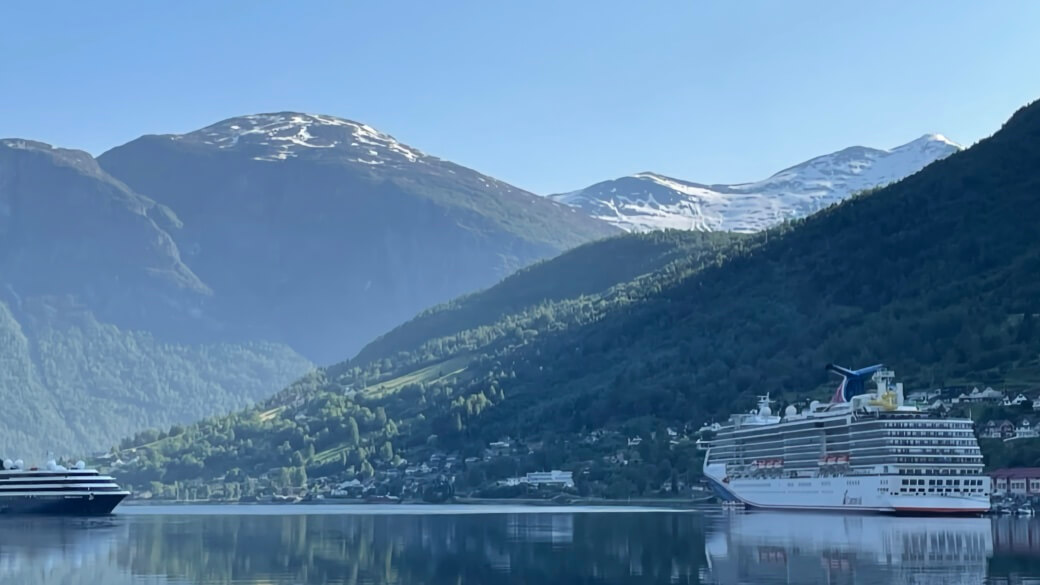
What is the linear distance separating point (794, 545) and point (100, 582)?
43.9 metres

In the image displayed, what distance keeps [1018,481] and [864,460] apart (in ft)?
51.5

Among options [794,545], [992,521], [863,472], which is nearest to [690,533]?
[794,545]

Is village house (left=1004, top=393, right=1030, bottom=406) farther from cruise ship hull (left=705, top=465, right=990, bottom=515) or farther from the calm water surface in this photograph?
the calm water surface

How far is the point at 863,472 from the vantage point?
166375 millimetres

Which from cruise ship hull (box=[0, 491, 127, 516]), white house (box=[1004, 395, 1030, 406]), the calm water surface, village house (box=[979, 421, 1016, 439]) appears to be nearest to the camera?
the calm water surface

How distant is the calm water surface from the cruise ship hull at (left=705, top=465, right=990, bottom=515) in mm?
5746

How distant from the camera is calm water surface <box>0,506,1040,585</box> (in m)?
91.8

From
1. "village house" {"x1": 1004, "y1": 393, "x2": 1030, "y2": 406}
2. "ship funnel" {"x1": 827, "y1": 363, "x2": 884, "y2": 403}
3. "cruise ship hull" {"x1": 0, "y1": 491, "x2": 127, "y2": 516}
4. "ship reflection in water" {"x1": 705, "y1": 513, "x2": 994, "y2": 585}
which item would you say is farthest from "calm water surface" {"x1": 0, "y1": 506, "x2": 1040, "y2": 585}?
"village house" {"x1": 1004, "y1": 393, "x2": 1030, "y2": 406}

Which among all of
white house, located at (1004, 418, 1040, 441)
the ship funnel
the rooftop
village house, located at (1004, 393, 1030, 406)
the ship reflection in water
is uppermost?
the ship funnel

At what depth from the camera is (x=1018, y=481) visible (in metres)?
169

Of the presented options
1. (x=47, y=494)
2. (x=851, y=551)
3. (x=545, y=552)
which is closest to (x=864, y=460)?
(x=851, y=551)

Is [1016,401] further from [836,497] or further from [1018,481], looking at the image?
[836,497]

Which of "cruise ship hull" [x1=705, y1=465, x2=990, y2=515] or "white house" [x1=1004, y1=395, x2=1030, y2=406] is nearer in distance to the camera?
"cruise ship hull" [x1=705, y1=465, x2=990, y2=515]

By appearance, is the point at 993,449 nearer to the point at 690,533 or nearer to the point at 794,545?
the point at 690,533
